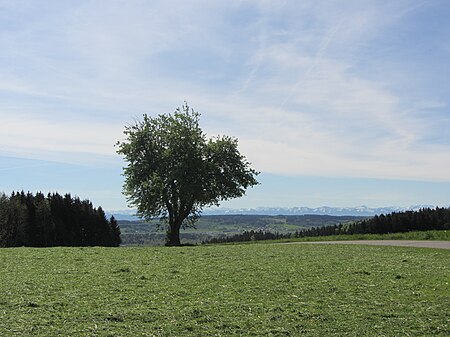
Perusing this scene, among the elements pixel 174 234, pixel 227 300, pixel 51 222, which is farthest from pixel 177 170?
pixel 227 300

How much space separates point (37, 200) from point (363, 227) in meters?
45.2

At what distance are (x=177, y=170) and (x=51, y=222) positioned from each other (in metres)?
23.5

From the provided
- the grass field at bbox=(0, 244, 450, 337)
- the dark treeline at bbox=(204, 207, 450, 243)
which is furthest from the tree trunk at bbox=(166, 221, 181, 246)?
the grass field at bbox=(0, 244, 450, 337)

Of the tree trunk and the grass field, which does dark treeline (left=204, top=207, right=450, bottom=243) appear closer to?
the tree trunk

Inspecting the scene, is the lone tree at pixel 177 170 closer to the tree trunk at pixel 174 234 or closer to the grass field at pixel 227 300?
the tree trunk at pixel 174 234

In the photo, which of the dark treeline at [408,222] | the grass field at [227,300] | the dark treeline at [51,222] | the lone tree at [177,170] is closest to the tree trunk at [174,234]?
the lone tree at [177,170]

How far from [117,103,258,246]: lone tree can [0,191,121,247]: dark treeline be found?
1671 centimetres

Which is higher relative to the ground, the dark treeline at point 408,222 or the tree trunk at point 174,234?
the dark treeline at point 408,222

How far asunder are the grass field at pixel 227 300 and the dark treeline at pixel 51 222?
148 ft

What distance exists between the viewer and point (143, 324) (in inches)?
372

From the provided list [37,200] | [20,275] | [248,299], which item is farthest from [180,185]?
→ [248,299]

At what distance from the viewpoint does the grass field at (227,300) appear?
9117mm

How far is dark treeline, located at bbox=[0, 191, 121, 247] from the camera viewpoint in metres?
59.9

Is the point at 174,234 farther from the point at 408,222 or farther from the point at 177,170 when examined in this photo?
the point at 408,222
